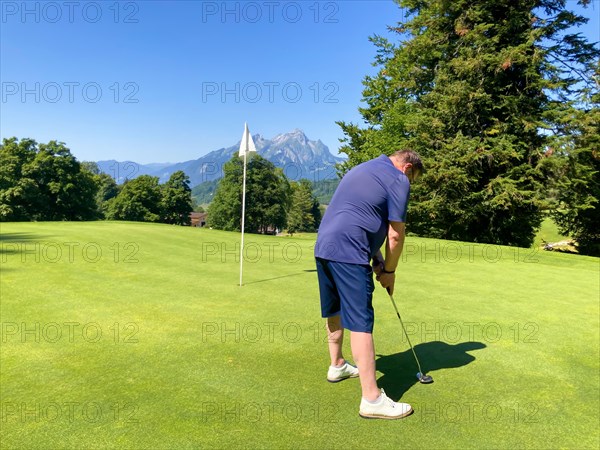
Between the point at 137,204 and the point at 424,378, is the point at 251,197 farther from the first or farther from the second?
the point at 424,378

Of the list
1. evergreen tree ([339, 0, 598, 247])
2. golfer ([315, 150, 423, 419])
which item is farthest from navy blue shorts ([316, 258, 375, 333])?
evergreen tree ([339, 0, 598, 247])

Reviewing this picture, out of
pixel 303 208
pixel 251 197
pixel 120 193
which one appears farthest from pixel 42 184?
pixel 303 208

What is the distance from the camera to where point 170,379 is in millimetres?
3301

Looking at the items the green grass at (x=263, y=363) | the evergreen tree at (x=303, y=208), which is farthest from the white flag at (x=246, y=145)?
the evergreen tree at (x=303, y=208)

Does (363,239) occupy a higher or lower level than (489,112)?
lower

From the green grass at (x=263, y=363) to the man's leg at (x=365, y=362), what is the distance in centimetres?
19

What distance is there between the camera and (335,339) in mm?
3477

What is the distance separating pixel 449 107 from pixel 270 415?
22449mm

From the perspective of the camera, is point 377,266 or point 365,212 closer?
point 365,212

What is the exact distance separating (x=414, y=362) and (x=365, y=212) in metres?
1.77

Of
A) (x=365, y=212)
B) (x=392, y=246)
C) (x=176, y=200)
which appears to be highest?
(x=176, y=200)

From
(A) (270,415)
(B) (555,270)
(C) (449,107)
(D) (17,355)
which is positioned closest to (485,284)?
(B) (555,270)

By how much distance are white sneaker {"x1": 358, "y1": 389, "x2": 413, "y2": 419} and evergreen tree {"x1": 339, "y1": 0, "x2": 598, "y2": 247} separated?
19.5 meters

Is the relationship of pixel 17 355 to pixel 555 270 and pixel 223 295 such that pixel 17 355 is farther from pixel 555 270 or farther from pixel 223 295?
pixel 555 270
